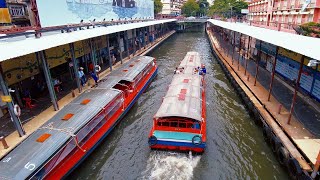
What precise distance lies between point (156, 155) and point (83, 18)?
1979 centimetres

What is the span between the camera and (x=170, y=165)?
41.3 feet

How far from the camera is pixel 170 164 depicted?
12.7 m

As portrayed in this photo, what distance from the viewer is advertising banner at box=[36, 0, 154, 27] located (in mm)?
19453

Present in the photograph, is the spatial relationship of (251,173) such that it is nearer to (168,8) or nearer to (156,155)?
(156,155)

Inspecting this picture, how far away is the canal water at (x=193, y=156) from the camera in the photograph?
1239cm

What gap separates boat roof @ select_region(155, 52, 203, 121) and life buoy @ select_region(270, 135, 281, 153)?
4.54 meters

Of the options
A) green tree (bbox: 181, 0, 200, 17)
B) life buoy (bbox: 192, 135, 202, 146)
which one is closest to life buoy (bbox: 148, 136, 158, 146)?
life buoy (bbox: 192, 135, 202, 146)

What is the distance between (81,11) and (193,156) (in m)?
20.8

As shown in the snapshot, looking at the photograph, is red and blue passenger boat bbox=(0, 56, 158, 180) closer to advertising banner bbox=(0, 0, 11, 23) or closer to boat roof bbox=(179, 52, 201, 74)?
boat roof bbox=(179, 52, 201, 74)

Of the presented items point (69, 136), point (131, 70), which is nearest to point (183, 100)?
point (69, 136)

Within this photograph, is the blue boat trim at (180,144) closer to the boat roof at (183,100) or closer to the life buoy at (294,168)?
the boat roof at (183,100)

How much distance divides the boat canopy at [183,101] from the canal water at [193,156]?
7.77 ft

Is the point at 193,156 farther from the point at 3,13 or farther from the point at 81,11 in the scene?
the point at 3,13

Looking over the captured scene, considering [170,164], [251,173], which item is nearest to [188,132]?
[170,164]
